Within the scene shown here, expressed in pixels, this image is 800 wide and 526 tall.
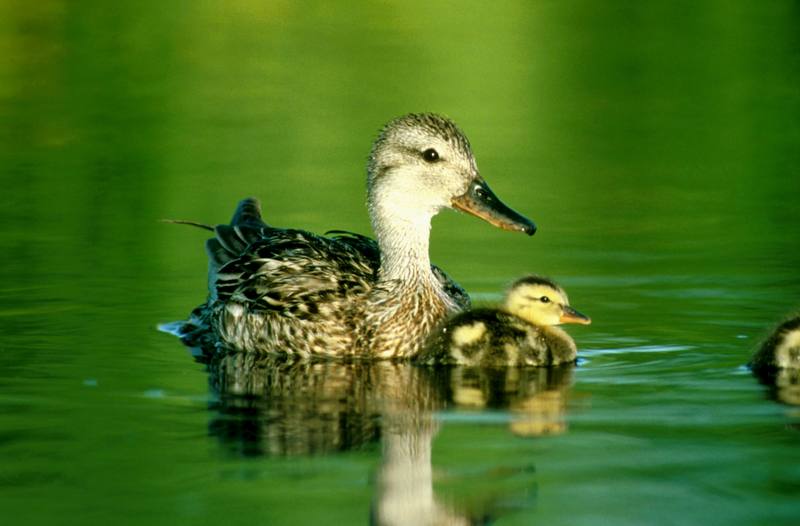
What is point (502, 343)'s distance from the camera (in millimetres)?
8125

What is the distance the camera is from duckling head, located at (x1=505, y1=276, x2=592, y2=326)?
27.4 feet

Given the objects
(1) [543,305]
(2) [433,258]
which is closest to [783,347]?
(1) [543,305]

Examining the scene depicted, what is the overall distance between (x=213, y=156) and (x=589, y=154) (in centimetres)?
343

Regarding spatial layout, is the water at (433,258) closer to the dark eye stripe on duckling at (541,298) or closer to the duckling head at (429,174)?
the dark eye stripe on duckling at (541,298)

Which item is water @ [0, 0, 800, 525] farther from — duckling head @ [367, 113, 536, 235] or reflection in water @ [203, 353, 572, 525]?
duckling head @ [367, 113, 536, 235]

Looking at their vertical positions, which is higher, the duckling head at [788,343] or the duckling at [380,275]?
the duckling at [380,275]

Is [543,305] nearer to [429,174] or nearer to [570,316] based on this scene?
[570,316]

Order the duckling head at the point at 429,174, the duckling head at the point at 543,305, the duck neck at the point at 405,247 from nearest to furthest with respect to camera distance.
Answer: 1. the duckling head at the point at 543,305
2. the duckling head at the point at 429,174
3. the duck neck at the point at 405,247

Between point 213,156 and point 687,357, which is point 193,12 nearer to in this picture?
point 213,156

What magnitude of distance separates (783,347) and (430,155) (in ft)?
6.79

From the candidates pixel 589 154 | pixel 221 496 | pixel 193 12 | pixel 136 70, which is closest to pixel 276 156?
pixel 589 154

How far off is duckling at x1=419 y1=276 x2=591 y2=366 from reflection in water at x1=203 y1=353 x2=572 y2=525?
0.08m

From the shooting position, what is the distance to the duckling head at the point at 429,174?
8.66 m

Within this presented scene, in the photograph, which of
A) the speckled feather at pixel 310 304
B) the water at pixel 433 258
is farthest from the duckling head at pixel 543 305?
the speckled feather at pixel 310 304
